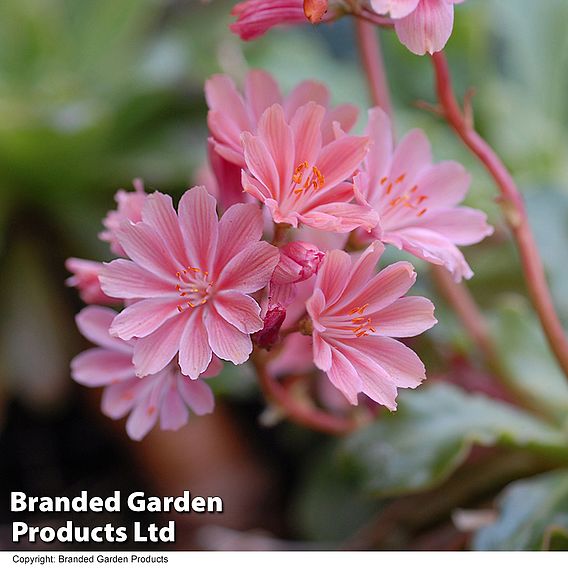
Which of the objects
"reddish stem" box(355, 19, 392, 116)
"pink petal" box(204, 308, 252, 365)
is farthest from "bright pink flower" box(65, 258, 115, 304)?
"reddish stem" box(355, 19, 392, 116)

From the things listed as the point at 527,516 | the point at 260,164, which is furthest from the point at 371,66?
the point at 527,516

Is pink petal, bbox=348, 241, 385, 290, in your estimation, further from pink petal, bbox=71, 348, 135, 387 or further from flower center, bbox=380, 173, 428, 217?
pink petal, bbox=71, 348, 135, 387

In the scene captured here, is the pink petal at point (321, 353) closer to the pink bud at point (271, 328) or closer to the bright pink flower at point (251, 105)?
the pink bud at point (271, 328)

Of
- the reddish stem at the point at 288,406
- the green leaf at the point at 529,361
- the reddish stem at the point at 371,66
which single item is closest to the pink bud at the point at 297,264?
the reddish stem at the point at 288,406

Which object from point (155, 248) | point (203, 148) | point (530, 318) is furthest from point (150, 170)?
point (155, 248)
